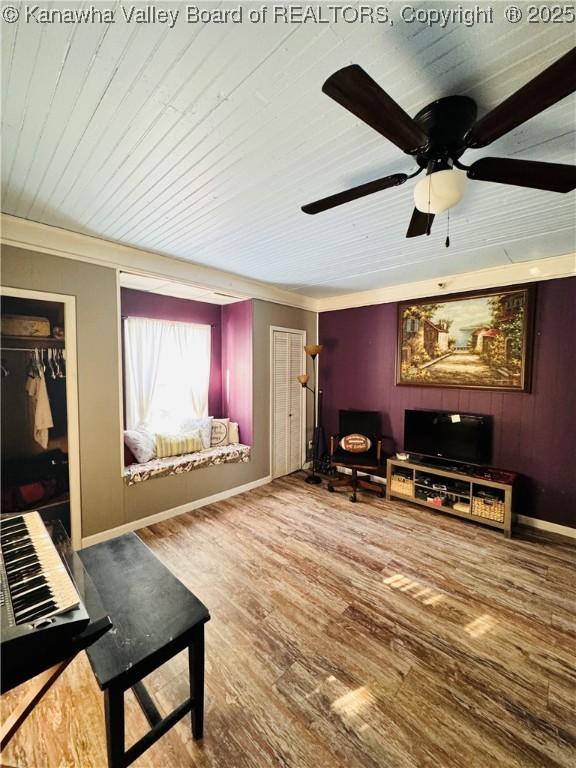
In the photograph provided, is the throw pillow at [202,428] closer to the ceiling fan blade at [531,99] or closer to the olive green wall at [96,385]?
the olive green wall at [96,385]

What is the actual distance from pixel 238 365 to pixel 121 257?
1.79m

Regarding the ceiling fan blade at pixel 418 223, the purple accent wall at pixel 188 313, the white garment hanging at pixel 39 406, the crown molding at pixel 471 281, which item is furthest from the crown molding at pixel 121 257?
the ceiling fan blade at pixel 418 223

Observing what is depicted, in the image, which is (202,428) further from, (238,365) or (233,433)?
(238,365)

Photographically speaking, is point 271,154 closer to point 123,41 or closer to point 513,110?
point 123,41

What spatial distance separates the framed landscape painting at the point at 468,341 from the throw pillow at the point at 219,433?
2318mm

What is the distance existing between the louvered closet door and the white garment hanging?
2435 millimetres

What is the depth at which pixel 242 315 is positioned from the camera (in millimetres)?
3920

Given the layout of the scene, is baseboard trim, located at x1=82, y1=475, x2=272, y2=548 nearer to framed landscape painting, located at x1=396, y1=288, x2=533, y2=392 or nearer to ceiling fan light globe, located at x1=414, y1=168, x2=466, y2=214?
framed landscape painting, located at x1=396, y1=288, x2=533, y2=392

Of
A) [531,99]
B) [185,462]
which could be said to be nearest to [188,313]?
[185,462]

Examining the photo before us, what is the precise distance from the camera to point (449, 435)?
332cm

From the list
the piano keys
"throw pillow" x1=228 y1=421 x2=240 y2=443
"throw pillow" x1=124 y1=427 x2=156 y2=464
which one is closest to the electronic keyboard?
the piano keys

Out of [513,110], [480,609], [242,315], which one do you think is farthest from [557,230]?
[242,315]

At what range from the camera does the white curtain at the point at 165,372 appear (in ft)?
11.4

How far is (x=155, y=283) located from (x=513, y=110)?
314 centimetres
